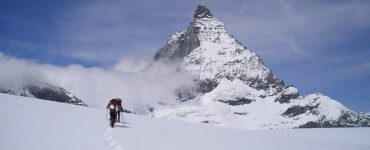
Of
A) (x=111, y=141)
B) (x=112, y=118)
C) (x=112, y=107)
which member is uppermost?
(x=112, y=107)

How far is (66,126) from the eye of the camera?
2198 cm

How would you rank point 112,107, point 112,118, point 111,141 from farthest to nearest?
point 112,107, point 112,118, point 111,141

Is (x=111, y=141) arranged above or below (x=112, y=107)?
below

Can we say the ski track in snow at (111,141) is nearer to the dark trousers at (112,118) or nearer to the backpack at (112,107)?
the dark trousers at (112,118)

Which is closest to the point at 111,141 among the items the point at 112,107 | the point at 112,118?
the point at 112,118

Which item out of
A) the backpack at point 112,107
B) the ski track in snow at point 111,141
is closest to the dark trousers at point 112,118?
the backpack at point 112,107

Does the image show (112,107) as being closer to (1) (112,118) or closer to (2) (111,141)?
(1) (112,118)

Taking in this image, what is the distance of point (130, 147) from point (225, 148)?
4919 mm

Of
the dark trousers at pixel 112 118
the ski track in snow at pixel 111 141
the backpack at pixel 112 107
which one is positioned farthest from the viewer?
the backpack at pixel 112 107

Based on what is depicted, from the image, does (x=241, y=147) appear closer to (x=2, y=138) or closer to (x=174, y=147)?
(x=174, y=147)

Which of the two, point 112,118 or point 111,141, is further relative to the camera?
point 112,118

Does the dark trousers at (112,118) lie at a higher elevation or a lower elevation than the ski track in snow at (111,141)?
higher

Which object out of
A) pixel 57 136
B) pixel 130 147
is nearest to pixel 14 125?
pixel 57 136

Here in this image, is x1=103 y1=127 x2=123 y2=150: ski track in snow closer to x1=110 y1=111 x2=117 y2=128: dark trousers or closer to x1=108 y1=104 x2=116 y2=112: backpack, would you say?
x1=110 y1=111 x2=117 y2=128: dark trousers
